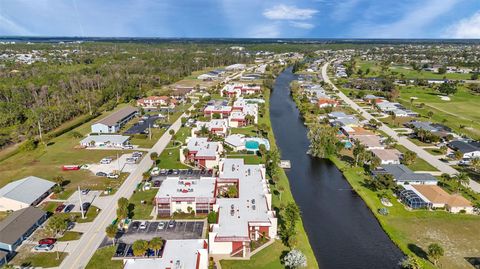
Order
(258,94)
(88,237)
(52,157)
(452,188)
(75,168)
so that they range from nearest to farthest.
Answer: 1. (88,237)
2. (452,188)
3. (75,168)
4. (52,157)
5. (258,94)

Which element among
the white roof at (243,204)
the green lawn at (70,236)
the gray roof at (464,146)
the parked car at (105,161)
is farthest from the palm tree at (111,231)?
the gray roof at (464,146)

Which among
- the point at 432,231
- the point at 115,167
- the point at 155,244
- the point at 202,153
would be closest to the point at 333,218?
the point at 432,231

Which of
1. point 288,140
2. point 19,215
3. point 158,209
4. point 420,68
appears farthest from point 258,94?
point 420,68

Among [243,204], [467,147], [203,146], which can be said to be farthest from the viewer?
[467,147]

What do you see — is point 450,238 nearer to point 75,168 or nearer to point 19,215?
point 19,215

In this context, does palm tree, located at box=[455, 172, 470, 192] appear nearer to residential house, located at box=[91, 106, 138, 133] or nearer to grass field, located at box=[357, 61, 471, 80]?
residential house, located at box=[91, 106, 138, 133]

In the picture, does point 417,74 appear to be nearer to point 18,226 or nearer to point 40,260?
point 18,226
